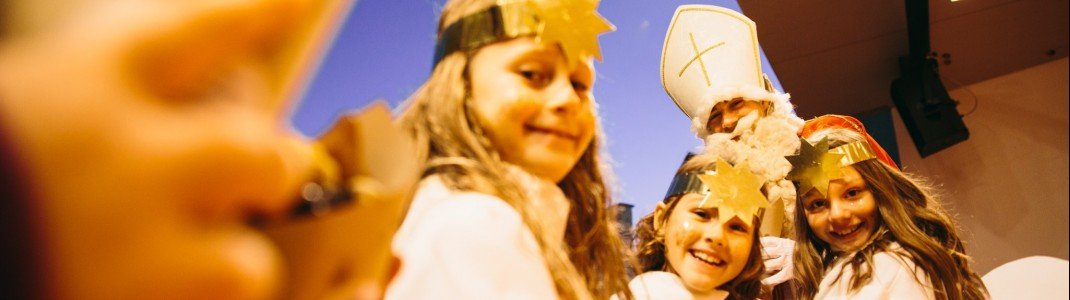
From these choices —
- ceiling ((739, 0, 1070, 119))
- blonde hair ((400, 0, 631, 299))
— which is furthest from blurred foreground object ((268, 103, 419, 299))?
ceiling ((739, 0, 1070, 119))

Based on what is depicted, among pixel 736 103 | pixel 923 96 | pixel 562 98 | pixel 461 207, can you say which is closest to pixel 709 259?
pixel 736 103

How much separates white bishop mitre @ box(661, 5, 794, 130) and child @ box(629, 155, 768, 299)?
0.65ft

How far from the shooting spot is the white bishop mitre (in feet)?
4.51

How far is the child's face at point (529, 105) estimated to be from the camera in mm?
679

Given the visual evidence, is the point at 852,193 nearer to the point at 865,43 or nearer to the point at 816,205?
the point at 816,205

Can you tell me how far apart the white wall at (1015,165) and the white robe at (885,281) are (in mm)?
1101

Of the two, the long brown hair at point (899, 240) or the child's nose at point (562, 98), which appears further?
the long brown hair at point (899, 240)

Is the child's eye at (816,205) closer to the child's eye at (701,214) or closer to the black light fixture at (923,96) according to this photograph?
the child's eye at (701,214)

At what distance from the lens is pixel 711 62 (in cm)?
Answer: 147

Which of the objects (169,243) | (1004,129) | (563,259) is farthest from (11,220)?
(1004,129)

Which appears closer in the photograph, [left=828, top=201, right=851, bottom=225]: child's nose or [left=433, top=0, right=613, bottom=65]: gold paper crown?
[left=433, top=0, right=613, bottom=65]: gold paper crown

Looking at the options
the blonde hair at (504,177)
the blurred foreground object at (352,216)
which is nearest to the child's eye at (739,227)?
the blonde hair at (504,177)

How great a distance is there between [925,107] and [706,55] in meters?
1.03

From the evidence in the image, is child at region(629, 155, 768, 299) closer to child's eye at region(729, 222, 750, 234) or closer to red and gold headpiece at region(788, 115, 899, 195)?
child's eye at region(729, 222, 750, 234)
